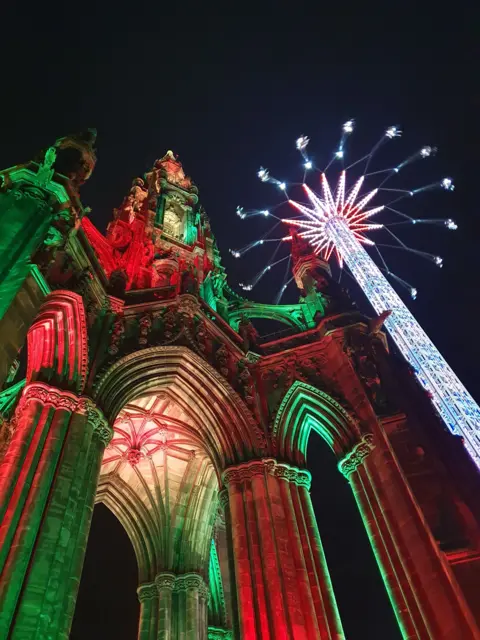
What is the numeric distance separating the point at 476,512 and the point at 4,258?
30.1 ft

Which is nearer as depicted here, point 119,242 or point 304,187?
point 119,242

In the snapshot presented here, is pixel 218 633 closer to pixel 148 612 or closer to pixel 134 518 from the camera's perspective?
pixel 148 612

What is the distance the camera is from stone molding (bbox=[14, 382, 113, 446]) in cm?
1014

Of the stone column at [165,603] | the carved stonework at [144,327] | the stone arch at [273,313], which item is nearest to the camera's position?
the carved stonework at [144,327]

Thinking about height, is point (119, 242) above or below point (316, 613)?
above

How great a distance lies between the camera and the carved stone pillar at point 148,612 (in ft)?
44.5

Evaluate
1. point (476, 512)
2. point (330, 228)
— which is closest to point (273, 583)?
point (476, 512)

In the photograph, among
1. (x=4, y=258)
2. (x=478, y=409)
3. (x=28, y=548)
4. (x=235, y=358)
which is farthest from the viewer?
(x=478, y=409)

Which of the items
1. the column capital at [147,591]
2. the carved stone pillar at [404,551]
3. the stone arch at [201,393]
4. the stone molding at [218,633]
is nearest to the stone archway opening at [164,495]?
the column capital at [147,591]

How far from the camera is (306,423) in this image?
1435cm

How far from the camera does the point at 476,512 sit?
9727 mm

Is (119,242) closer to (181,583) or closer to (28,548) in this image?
(181,583)

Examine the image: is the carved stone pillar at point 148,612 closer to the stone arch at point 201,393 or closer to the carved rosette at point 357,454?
the stone arch at point 201,393

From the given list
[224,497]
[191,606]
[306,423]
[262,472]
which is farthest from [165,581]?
[306,423]
